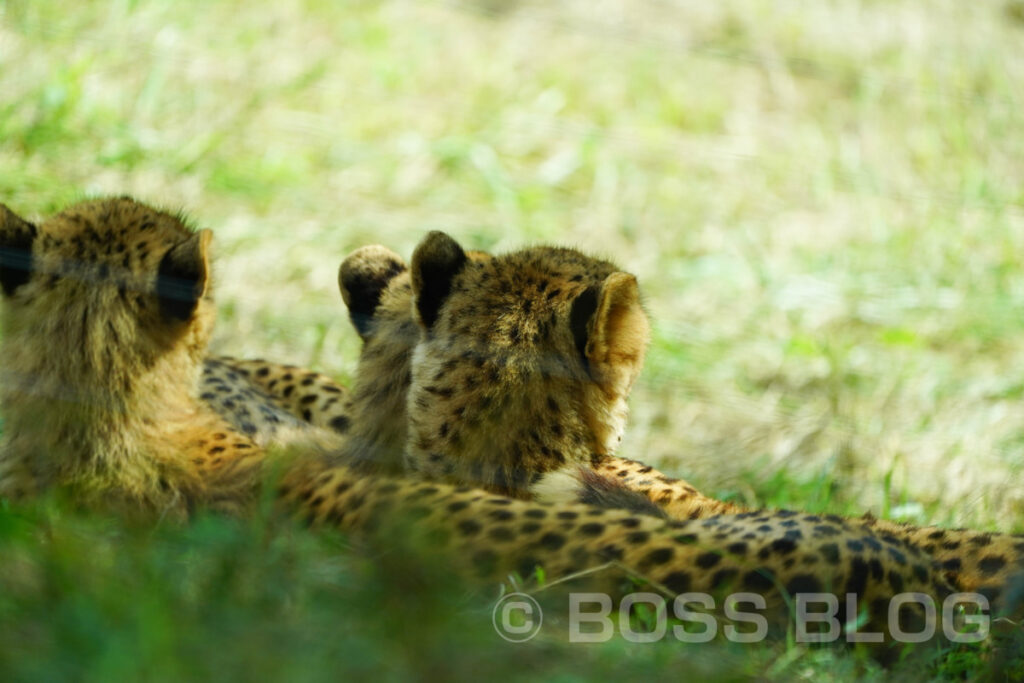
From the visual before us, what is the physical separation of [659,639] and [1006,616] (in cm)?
86

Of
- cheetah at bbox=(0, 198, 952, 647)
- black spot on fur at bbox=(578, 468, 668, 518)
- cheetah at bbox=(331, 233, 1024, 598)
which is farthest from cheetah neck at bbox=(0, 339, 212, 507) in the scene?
black spot on fur at bbox=(578, 468, 668, 518)

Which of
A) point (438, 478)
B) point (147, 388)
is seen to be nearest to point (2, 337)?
point (147, 388)

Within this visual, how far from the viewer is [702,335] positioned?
19.3 feet

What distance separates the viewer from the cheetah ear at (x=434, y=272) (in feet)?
10.7

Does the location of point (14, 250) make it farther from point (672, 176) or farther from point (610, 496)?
point (672, 176)

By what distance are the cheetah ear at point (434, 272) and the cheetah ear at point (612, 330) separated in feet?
1.22

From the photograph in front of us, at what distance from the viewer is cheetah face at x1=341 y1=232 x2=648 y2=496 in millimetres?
3072

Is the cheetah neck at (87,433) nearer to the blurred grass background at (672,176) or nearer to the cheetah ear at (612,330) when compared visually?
the blurred grass background at (672,176)

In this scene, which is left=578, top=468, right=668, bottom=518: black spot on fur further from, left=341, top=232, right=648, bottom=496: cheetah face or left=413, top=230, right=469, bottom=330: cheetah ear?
left=413, top=230, right=469, bottom=330: cheetah ear

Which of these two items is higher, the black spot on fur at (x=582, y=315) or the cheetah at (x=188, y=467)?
the black spot on fur at (x=582, y=315)

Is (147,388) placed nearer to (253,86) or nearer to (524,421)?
(524,421)

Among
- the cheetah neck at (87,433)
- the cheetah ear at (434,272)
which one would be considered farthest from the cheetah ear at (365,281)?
the cheetah neck at (87,433)

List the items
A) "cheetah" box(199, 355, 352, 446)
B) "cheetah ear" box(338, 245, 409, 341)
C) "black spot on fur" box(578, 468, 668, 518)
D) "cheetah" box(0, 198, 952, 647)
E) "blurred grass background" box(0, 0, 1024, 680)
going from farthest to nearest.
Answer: "blurred grass background" box(0, 0, 1024, 680) < "cheetah" box(199, 355, 352, 446) < "cheetah ear" box(338, 245, 409, 341) < "black spot on fur" box(578, 468, 668, 518) < "cheetah" box(0, 198, 952, 647)

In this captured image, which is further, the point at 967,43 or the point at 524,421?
the point at 967,43
